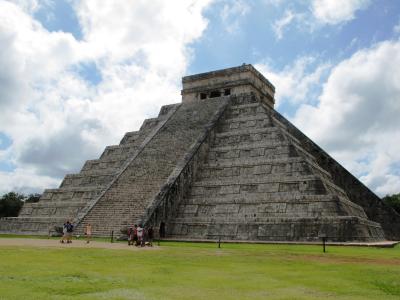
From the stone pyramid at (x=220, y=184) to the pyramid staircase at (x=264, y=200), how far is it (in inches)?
1.7

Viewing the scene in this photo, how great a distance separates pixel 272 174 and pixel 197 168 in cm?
409

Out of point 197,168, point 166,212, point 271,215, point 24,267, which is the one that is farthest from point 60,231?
point 24,267

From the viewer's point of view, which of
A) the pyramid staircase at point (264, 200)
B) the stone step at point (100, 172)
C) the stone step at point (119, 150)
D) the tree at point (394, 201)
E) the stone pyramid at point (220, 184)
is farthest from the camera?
the tree at point (394, 201)

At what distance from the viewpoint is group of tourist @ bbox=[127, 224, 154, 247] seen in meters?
16.4

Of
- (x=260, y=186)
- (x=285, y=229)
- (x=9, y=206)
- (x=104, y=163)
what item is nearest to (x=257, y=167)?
(x=260, y=186)

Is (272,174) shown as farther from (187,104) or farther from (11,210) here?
(11,210)

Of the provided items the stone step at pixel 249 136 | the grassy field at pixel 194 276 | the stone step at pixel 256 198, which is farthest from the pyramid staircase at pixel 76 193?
the grassy field at pixel 194 276

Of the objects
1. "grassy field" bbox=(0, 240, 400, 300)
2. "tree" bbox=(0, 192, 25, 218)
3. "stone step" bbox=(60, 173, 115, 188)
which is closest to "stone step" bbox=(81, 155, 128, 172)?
"stone step" bbox=(60, 173, 115, 188)

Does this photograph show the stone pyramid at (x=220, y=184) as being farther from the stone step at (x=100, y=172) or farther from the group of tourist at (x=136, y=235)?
the group of tourist at (x=136, y=235)

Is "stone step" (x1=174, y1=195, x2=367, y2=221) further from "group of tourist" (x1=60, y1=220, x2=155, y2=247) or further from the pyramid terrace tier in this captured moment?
"group of tourist" (x1=60, y1=220, x2=155, y2=247)

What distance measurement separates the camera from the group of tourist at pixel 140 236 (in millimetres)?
16359

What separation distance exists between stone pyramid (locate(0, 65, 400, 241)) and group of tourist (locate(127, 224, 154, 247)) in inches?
42.9

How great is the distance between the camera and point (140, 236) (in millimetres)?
16344

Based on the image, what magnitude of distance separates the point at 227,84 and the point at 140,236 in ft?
50.2
